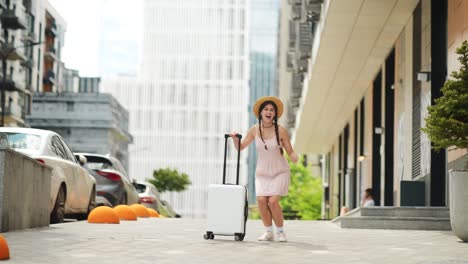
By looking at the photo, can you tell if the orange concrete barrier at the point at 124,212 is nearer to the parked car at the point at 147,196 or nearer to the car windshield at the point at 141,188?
the parked car at the point at 147,196

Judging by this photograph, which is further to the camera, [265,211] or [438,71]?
[438,71]

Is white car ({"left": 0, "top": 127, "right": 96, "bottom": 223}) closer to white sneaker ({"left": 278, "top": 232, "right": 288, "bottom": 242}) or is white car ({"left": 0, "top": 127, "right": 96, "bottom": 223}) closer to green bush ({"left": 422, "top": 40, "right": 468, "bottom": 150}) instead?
white sneaker ({"left": 278, "top": 232, "right": 288, "bottom": 242})

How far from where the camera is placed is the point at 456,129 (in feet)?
34.8

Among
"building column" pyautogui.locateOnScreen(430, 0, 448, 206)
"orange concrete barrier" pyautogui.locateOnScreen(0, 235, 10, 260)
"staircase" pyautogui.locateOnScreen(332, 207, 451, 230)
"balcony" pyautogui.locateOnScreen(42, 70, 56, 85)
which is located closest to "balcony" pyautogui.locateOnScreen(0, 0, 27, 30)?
"balcony" pyautogui.locateOnScreen(42, 70, 56, 85)

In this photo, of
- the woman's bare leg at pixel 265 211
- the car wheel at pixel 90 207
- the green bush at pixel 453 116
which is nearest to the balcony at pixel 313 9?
the car wheel at pixel 90 207

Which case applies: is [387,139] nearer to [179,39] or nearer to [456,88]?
[456,88]

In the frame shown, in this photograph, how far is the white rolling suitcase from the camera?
10.2 metres

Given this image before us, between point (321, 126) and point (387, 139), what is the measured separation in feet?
63.8

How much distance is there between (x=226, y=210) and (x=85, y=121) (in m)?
96.2

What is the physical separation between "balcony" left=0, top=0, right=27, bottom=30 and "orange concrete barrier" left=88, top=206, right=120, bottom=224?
4672 cm

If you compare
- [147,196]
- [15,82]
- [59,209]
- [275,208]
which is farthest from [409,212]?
[15,82]

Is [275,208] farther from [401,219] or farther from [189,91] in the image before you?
[189,91]

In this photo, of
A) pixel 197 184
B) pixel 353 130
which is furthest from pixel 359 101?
pixel 197 184

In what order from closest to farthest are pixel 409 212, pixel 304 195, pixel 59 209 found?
pixel 59 209 < pixel 409 212 < pixel 304 195
